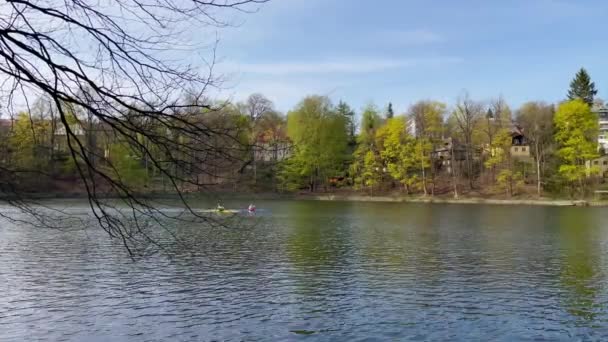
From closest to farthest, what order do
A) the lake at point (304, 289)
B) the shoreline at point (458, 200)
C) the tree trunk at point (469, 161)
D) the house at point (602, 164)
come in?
the lake at point (304, 289) < the shoreline at point (458, 200) < the house at point (602, 164) < the tree trunk at point (469, 161)

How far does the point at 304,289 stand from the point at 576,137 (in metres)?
58.7

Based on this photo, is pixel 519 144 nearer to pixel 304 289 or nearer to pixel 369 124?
pixel 369 124

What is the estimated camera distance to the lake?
1177cm

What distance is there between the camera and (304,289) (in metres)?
15.6

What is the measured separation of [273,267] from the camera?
62.6ft

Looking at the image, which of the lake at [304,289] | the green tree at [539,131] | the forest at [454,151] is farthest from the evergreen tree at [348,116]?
the lake at [304,289]

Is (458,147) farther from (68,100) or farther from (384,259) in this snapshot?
(68,100)

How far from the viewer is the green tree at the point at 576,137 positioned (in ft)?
210


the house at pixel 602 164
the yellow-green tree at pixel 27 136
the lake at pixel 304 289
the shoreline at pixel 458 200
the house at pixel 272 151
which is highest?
the house at pixel 602 164

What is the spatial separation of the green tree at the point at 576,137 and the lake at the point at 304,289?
40215 mm

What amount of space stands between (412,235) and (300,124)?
4433 cm

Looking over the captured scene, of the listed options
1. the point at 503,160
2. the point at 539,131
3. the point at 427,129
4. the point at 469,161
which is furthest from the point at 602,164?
the point at 427,129

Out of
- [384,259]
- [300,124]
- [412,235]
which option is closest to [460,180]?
[300,124]

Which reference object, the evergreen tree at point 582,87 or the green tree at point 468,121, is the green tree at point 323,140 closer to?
the green tree at point 468,121
